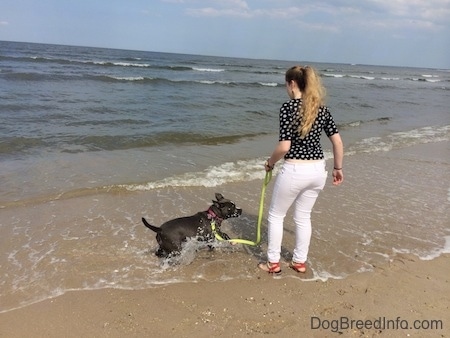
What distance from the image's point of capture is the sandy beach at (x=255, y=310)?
Answer: 135 inches

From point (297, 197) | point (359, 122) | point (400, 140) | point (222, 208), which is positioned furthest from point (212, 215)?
point (359, 122)

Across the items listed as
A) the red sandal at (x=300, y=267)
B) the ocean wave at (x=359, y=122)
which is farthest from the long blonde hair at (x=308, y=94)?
the ocean wave at (x=359, y=122)

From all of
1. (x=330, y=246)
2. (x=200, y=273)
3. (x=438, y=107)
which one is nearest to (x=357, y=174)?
(x=330, y=246)

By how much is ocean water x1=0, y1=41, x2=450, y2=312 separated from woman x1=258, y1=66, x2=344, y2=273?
0.93 meters

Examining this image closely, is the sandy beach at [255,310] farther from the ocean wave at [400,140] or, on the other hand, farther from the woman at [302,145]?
the ocean wave at [400,140]

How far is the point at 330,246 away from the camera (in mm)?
5160

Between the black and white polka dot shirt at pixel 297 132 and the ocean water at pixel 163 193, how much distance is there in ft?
4.72

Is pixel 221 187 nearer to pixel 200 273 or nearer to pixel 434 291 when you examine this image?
pixel 200 273

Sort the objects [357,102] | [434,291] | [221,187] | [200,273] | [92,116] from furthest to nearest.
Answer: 1. [357,102]
2. [92,116]
3. [221,187]
4. [200,273]
5. [434,291]

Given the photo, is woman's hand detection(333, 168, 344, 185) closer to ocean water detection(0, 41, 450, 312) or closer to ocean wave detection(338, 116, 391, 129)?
ocean water detection(0, 41, 450, 312)

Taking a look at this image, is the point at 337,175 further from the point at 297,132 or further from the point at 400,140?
the point at 400,140

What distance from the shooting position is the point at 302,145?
3855 millimetres

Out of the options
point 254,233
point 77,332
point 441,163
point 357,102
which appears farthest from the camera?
point 357,102

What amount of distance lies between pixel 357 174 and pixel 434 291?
15.6ft
